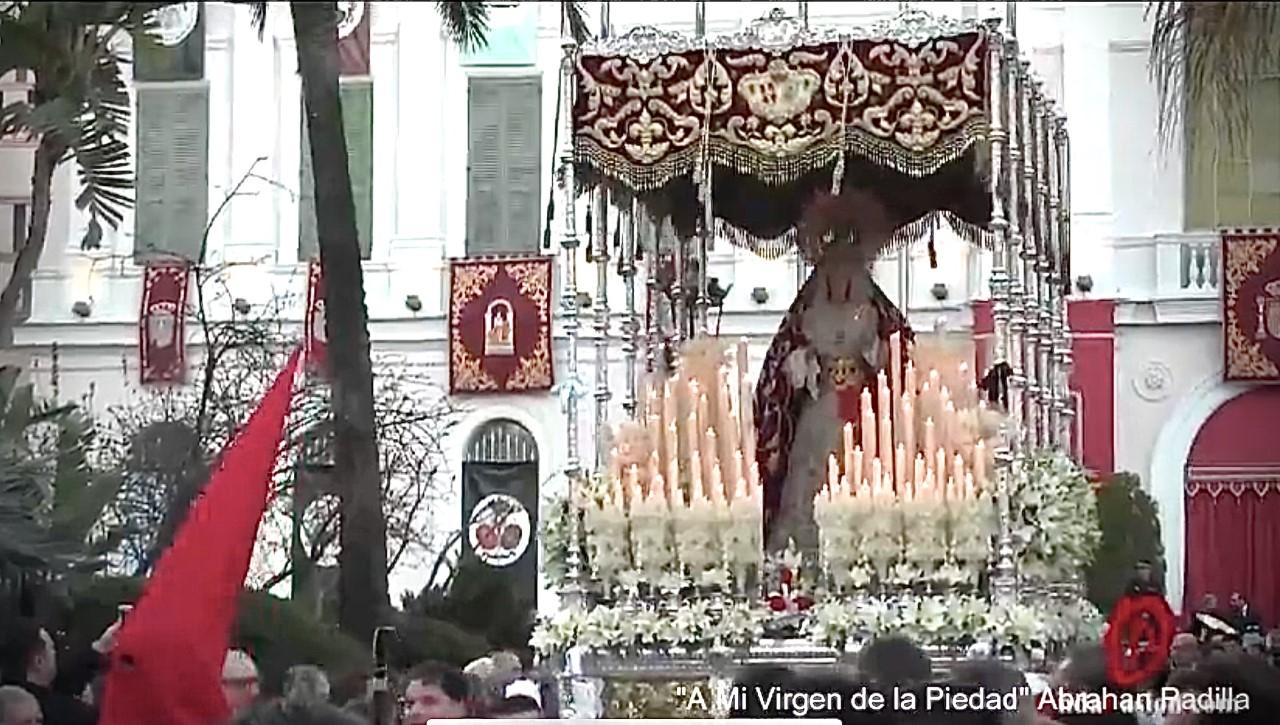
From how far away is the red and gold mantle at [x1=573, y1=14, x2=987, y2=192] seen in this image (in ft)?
25.8

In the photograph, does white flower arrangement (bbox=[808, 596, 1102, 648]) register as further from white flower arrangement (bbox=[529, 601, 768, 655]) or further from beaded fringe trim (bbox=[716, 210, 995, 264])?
beaded fringe trim (bbox=[716, 210, 995, 264])

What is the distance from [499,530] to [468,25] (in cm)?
165

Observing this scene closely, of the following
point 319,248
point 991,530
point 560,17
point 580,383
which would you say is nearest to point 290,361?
point 319,248

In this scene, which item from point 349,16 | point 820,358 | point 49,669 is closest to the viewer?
point 49,669

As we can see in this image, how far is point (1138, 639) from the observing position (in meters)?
7.49

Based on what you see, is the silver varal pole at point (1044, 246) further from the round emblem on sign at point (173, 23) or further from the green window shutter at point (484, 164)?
the round emblem on sign at point (173, 23)

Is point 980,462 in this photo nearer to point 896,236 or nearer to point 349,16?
point 896,236

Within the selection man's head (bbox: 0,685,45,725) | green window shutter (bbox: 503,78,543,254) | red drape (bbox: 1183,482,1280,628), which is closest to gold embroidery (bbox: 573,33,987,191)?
green window shutter (bbox: 503,78,543,254)

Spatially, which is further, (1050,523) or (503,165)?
(503,165)

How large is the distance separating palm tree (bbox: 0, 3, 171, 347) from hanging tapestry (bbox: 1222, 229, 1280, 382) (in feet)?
11.2

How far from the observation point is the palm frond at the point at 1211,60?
7293mm

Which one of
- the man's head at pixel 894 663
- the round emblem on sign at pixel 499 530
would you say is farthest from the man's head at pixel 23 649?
the man's head at pixel 894 663

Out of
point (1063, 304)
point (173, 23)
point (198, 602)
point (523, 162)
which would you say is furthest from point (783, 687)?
point (173, 23)

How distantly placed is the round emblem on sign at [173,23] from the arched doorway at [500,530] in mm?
1567
